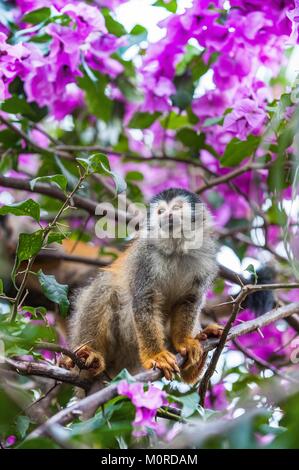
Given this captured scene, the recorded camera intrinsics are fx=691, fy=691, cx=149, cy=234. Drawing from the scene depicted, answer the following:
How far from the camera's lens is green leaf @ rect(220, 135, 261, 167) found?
3387mm

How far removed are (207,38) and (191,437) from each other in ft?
7.66

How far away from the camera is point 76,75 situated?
3430mm

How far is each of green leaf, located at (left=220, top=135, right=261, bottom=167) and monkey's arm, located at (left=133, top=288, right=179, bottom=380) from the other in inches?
32.2

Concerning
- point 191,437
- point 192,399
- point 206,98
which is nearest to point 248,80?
point 206,98

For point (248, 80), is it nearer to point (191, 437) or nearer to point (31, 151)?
point (31, 151)

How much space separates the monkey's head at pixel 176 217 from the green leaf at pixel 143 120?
776 mm

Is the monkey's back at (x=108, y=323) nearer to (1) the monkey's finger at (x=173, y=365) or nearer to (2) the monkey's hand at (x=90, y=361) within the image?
(2) the monkey's hand at (x=90, y=361)

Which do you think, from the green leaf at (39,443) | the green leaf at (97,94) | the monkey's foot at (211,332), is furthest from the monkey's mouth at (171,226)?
the green leaf at (39,443)

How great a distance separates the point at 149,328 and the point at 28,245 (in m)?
0.87

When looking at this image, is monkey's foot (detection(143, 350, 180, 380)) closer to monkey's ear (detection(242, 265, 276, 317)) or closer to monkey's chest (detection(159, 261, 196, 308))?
monkey's chest (detection(159, 261, 196, 308))

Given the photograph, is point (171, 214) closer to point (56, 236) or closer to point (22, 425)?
point (56, 236)

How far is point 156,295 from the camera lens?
10.5 ft

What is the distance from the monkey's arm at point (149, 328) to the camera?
115 inches

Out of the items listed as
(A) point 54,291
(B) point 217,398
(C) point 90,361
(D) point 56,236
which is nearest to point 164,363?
(C) point 90,361
